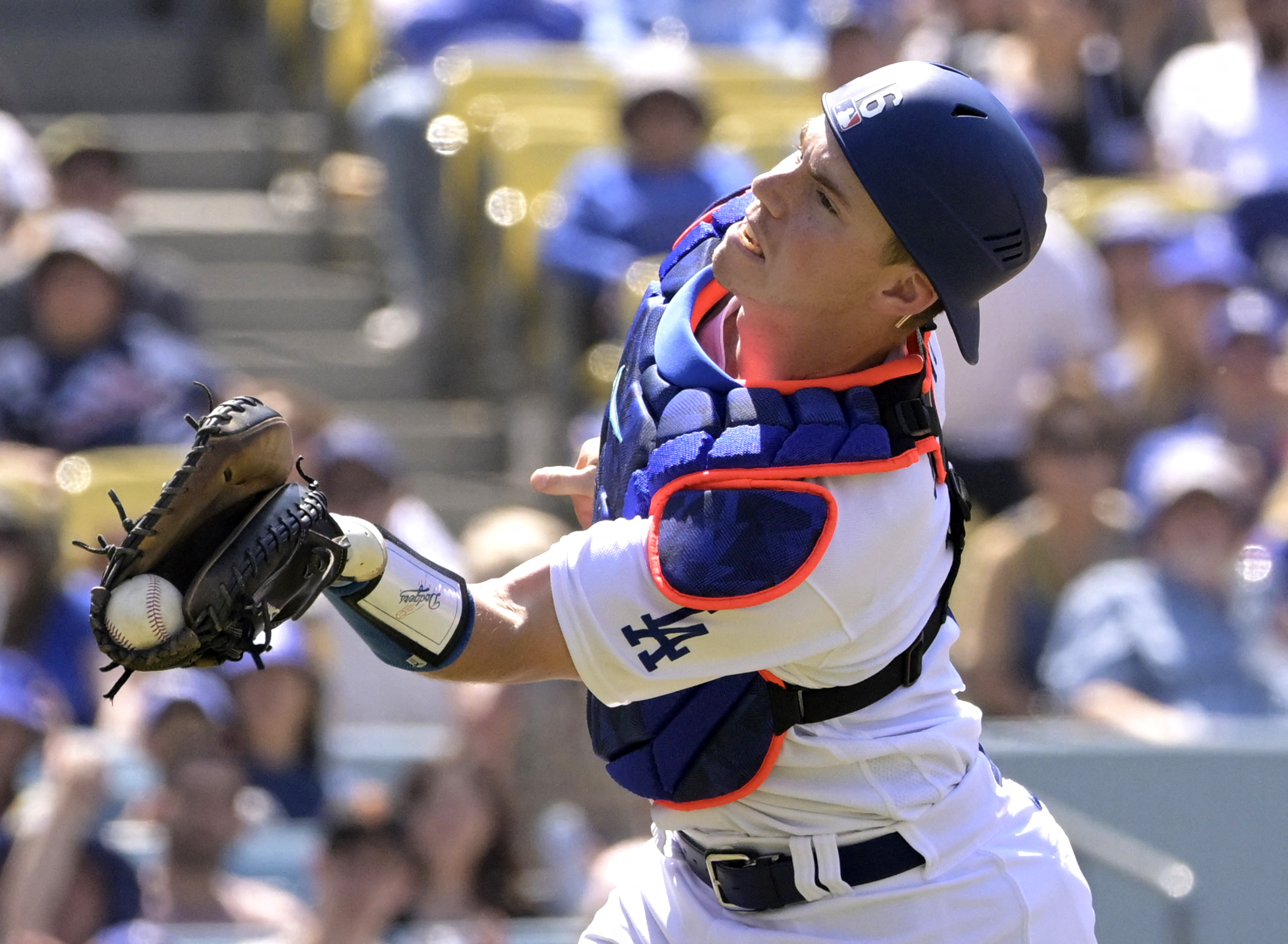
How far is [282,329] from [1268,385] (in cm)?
356

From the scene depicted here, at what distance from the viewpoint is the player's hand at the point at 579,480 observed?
2.71 m

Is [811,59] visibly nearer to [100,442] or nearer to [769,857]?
[100,442]

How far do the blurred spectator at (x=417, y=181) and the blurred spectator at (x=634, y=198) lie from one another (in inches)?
34.5

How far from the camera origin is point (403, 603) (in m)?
2.31

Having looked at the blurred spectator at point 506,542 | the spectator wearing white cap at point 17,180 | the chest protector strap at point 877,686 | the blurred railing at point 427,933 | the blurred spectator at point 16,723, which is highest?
the spectator wearing white cap at point 17,180

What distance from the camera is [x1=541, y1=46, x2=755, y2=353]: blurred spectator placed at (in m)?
6.25

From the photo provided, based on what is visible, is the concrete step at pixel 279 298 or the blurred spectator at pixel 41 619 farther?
the concrete step at pixel 279 298

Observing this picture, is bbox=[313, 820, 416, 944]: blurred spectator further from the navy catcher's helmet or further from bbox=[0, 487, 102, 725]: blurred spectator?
the navy catcher's helmet

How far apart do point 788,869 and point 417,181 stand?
495cm

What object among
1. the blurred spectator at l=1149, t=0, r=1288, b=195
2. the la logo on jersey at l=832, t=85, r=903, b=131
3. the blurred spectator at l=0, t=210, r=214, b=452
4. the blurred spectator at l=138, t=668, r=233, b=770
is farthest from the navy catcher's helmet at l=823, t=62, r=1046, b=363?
the blurred spectator at l=1149, t=0, r=1288, b=195

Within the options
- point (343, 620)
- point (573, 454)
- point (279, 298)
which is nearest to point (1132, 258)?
point (573, 454)

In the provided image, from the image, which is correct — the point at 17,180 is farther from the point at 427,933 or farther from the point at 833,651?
the point at 833,651

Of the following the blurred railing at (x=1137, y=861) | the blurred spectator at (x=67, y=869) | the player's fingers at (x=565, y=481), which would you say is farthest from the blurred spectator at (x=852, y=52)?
the player's fingers at (x=565, y=481)

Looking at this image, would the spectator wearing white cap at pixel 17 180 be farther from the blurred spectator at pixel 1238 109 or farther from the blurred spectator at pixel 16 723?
the blurred spectator at pixel 1238 109
